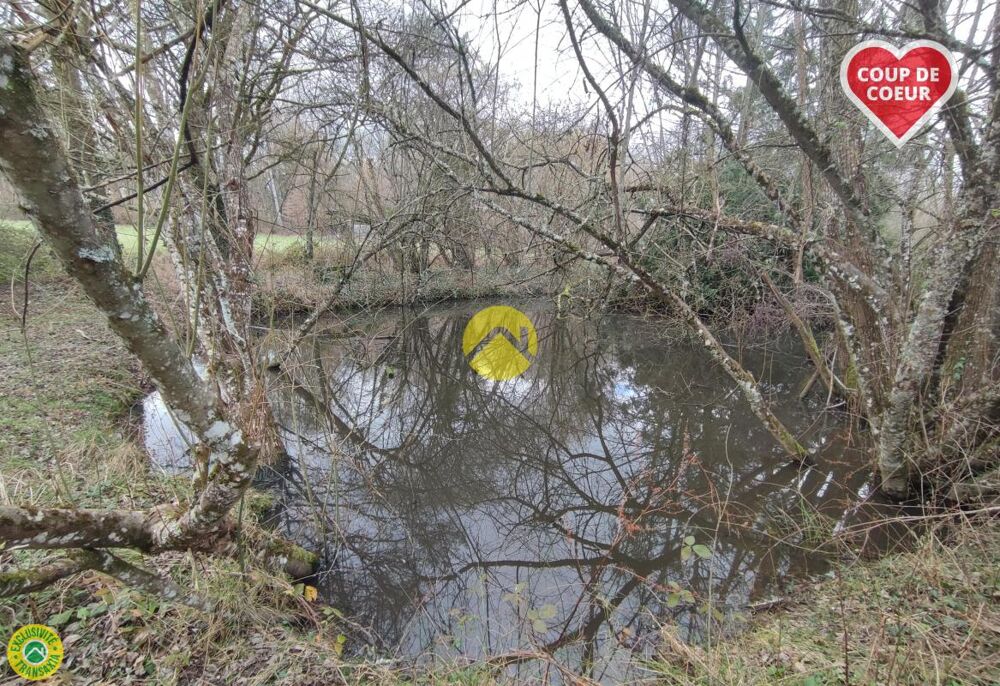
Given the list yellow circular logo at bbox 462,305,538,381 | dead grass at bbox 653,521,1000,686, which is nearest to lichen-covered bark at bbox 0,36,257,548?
dead grass at bbox 653,521,1000,686

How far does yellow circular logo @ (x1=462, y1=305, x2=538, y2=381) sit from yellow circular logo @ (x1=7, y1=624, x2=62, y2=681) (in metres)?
5.85

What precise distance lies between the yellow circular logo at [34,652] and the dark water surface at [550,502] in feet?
4.70

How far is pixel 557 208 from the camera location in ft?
12.1

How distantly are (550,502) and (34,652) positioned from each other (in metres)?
3.41

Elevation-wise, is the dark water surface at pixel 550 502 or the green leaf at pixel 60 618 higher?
the green leaf at pixel 60 618

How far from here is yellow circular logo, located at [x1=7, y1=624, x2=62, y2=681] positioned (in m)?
1.95

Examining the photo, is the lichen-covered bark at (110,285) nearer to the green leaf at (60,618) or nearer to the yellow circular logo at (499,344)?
the green leaf at (60,618)

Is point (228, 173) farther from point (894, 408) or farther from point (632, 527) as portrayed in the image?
point (894, 408)

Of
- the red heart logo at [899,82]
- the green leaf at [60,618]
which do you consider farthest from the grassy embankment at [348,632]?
the red heart logo at [899,82]

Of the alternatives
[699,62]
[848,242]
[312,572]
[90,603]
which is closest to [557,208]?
[699,62]

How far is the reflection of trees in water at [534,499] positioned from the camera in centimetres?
Result: 303

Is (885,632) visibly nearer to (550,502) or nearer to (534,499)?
(550,502)

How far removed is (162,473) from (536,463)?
137 inches

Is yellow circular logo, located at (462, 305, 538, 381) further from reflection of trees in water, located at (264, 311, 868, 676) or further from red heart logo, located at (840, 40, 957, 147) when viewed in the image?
red heart logo, located at (840, 40, 957, 147)
